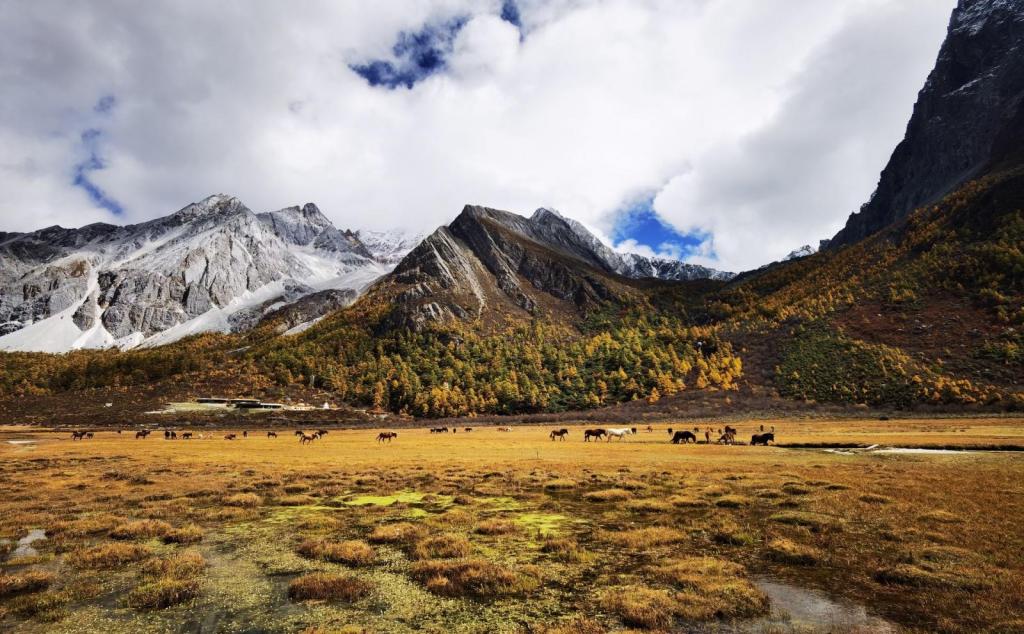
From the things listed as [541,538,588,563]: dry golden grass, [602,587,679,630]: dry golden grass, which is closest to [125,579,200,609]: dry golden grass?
[541,538,588,563]: dry golden grass

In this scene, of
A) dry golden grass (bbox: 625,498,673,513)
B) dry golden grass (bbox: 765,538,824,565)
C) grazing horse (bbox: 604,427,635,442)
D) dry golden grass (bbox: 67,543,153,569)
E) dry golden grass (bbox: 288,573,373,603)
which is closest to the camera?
dry golden grass (bbox: 288,573,373,603)

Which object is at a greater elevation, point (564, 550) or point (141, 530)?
point (141, 530)

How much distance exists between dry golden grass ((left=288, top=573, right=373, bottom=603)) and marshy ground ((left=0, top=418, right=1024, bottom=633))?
57 mm

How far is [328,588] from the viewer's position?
12750mm

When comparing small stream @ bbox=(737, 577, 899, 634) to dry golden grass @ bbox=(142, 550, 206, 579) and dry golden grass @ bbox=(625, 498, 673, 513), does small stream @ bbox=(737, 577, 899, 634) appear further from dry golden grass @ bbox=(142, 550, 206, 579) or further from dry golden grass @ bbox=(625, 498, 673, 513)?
dry golden grass @ bbox=(142, 550, 206, 579)

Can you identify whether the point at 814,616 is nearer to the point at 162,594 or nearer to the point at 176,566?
the point at 162,594

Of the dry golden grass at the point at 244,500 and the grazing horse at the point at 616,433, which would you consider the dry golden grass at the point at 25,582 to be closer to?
the dry golden grass at the point at 244,500

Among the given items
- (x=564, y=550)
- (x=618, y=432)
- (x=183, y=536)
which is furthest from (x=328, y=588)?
(x=618, y=432)

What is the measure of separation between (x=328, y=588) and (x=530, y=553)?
651 cm

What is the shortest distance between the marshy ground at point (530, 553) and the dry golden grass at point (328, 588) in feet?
0.19

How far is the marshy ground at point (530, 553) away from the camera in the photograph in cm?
1105

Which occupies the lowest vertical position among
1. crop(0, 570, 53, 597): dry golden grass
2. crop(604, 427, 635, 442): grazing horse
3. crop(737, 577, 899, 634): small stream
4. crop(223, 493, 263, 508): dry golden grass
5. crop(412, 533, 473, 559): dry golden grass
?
crop(604, 427, 635, 442): grazing horse

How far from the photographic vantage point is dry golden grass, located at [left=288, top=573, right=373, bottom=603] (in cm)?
1241

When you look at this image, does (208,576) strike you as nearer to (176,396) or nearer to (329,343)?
(176,396)
